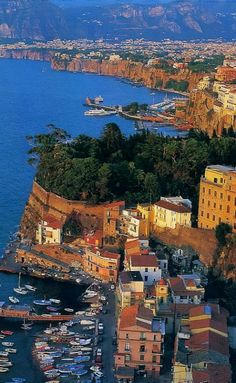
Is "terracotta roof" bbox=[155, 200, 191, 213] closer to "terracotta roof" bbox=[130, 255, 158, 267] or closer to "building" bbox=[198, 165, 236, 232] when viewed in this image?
"building" bbox=[198, 165, 236, 232]

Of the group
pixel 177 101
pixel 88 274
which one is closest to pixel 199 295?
pixel 88 274

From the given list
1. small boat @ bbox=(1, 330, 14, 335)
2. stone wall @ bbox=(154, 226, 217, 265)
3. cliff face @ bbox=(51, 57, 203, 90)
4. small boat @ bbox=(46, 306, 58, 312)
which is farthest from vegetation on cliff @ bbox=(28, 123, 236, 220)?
cliff face @ bbox=(51, 57, 203, 90)

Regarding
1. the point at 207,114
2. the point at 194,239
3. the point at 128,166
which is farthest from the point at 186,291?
the point at 207,114

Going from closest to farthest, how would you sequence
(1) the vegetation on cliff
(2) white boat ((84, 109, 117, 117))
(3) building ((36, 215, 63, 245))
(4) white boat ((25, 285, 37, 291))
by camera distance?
1. (4) white boat ((25, 285, 37, 291))
2. (3) building ((36, 215, 63, 245))
3. (1) the vegetation on cliff
4. (2) white boat ((84, 109, 117, 117))

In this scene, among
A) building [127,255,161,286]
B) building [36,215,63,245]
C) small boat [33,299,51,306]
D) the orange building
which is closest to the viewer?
building [127,255,161,286]

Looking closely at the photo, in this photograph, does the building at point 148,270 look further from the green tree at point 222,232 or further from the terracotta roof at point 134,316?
the terracotta roof at point 134,316

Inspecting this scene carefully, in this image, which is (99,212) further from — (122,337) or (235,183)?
(122,337)

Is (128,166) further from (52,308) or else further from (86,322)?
(86,322)
